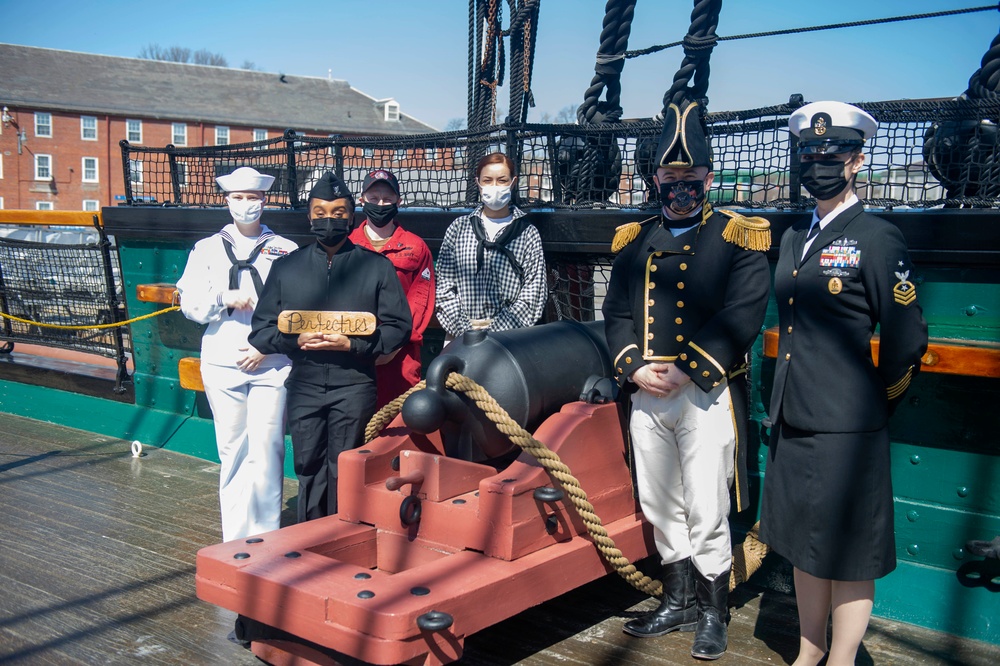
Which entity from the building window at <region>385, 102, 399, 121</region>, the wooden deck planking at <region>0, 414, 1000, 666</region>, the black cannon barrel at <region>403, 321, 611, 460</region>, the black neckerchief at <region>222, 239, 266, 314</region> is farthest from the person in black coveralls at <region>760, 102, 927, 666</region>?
the building window at <region>385, 102, 399, 121</region>

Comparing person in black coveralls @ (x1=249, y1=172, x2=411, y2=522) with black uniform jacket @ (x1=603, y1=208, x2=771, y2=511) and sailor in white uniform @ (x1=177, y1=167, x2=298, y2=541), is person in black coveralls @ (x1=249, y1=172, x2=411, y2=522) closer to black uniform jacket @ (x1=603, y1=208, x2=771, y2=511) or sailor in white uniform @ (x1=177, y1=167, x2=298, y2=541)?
sailor in white uniform @ (x1=177, y1=167, x2=298, y2=541)

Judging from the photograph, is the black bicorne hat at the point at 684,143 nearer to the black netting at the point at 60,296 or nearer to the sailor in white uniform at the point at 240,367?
the sailor in white uniform at the point at 240,367

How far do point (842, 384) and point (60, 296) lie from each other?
263 inches

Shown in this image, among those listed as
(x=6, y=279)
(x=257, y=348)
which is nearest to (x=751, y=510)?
(x=257, y=348)

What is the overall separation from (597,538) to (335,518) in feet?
3.40

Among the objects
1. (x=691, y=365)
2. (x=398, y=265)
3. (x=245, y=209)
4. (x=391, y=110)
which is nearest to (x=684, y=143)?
(x=691, y=365)

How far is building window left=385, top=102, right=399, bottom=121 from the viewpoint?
53.0 meters

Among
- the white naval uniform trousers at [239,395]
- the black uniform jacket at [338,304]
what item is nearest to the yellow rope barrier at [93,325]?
the white naval uniform trousers at [239,395]

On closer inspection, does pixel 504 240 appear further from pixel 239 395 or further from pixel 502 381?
pixel 239 395

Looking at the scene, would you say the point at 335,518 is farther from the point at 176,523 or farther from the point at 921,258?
the point at 921,258

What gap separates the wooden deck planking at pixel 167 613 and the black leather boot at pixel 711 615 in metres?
0.06

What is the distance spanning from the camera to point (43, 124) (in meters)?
44.4

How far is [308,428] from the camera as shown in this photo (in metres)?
4.06

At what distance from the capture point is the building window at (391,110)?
2088 inches
